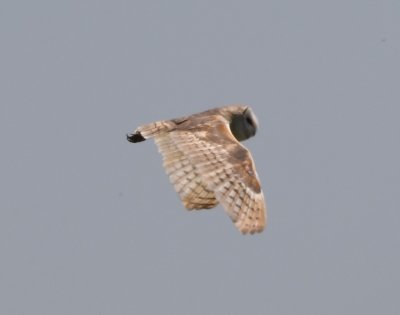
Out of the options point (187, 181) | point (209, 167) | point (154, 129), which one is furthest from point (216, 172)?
point (154, 129)

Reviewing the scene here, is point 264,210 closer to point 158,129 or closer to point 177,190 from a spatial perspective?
point 177,190

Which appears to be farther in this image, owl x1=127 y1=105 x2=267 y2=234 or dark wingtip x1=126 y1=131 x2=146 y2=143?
dark wingtip x1=126 y1=131 x2=146 y2=143

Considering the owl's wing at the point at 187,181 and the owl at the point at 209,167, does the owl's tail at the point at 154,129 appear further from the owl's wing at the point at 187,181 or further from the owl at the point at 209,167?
the owl's wing at the point at 187,181

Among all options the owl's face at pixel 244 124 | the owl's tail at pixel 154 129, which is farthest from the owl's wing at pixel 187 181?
the owl's face at pixel 244 124

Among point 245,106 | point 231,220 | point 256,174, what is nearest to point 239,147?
point 256,174

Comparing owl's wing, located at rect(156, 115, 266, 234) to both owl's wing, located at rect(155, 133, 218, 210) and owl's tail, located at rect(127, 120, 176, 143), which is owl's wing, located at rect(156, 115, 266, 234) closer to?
owl's wing, located at rect(155, 133, 218, 210)

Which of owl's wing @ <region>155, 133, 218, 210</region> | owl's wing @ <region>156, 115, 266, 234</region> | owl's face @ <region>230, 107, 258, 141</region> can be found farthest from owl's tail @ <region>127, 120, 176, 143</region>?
owl's face @ <region>230, 107, 258, 141</region>
